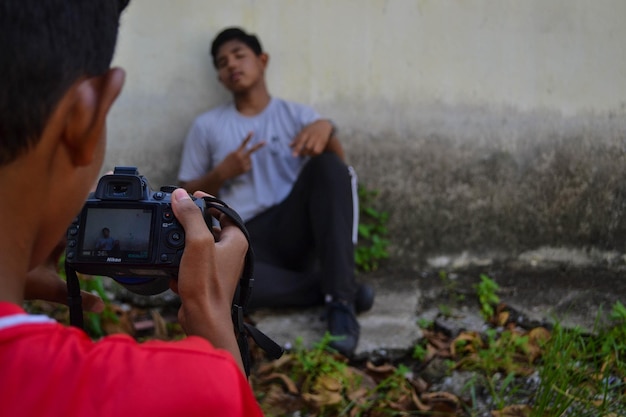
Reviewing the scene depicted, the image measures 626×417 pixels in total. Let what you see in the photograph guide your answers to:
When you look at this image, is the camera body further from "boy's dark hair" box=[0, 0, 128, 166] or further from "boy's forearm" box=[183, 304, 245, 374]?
"boy's dark hair" box=[0, 0, 128, 166]

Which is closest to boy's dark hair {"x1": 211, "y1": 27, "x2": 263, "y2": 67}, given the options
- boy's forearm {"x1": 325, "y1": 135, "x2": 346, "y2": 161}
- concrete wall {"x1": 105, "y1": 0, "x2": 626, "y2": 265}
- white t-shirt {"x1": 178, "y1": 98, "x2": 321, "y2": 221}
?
concrete wall {"x1": 105, "y1": 0, "x2": 626, "y2": 265}

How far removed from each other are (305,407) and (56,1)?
2009 millimetres

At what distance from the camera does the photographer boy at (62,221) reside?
80 centimetres

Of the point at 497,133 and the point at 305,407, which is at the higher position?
the point at 497,133

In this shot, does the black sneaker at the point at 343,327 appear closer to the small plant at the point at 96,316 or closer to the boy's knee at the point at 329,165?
the boy's knee at the point at 329,165

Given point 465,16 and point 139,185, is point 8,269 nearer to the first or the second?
point 139,185

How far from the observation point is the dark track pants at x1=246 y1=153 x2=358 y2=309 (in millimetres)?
3164

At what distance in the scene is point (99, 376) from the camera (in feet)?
2.65

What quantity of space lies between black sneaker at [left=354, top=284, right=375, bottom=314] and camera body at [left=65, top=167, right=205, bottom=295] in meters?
1.96

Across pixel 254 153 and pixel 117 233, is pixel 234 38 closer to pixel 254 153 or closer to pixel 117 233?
pixel 254 153

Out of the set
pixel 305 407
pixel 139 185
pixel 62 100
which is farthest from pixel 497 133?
pixel 62 100

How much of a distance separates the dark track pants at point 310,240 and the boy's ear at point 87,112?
228 cm

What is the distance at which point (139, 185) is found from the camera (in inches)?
53.3

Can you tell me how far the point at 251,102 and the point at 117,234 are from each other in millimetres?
2377
